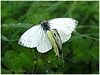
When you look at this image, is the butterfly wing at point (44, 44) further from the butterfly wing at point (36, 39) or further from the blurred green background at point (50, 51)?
the blurred green background at point (50, 51)

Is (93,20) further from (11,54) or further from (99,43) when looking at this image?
(11,54)

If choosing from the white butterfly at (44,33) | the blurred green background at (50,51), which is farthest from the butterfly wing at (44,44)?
the blurred green background at (50,51)

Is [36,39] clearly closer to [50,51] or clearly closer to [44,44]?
[44,44]

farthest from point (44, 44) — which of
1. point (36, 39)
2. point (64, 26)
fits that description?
point (64, 26)

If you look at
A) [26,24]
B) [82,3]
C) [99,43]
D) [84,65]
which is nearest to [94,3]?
[82,3]

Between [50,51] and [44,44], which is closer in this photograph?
[44,44]

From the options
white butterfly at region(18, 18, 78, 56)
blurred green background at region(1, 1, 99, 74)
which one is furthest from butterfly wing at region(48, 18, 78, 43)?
blurred green background at region(1, 1, 99, 74)
